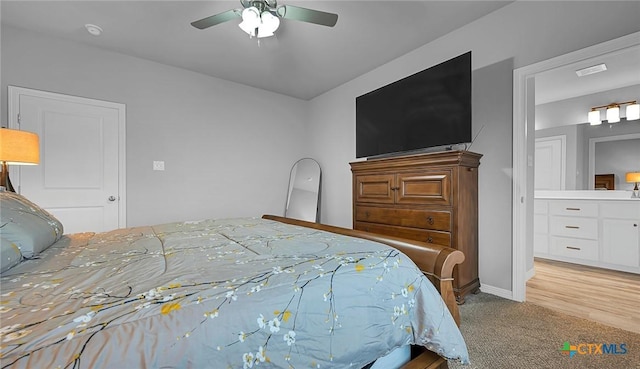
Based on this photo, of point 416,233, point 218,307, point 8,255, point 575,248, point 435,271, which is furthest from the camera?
point 575,248

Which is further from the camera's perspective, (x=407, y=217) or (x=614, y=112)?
(x=614, y=112)

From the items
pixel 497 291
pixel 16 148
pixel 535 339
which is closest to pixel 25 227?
pixel 16 148

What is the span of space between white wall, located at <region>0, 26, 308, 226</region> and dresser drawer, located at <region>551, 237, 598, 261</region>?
3.89 metres

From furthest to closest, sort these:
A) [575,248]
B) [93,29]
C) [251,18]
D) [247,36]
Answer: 1. [575,248]
2. [247,36]
3. [93,29]
4. [251,18]

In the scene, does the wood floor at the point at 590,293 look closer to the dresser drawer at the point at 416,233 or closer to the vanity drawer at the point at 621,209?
the vanity drawer at the point at 621,209

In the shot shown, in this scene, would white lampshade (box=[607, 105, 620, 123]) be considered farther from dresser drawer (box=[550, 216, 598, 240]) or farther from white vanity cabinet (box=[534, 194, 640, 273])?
dresser drawer (box=[550, 216, 598, 240])

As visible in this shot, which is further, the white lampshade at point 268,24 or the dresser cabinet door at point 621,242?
the dresser cabinet door at point 621,242

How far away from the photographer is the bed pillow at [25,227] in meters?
0.98

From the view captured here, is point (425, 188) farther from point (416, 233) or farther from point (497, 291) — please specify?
point (497, 291)

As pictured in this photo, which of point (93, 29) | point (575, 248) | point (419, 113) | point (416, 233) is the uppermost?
point (93, 29)

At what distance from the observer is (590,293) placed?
2488mm

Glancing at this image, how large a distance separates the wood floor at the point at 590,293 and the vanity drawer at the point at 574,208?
0.66 meters

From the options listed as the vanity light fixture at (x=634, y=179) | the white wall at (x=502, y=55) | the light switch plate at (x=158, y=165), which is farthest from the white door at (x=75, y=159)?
the vanity light fixture at (x=634, y=179)

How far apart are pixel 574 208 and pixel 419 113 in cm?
261
